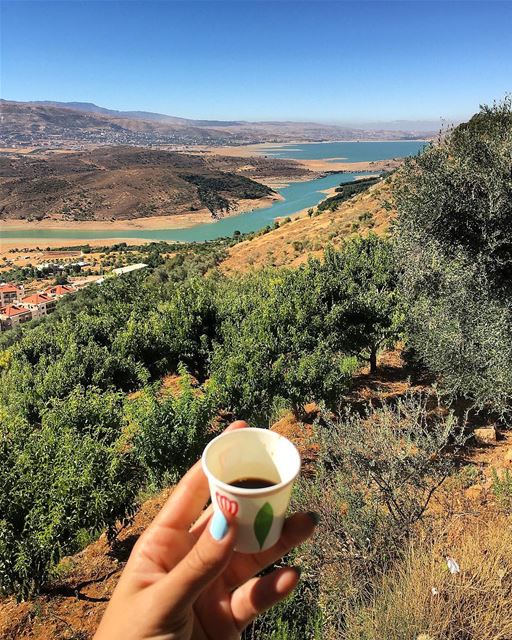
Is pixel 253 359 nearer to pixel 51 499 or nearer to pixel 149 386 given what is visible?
pixel 149 386

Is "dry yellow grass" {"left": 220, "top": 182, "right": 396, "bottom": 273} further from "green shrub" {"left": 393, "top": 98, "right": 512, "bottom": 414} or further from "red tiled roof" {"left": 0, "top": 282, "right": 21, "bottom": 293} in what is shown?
"red tiled roof" {"left": 0, "top": 282, "right": 21, "bottom": 293}

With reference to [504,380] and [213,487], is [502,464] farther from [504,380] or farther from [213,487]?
[213,487]

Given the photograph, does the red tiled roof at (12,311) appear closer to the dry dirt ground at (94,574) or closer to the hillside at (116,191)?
the dry dirt ground at (94,574)

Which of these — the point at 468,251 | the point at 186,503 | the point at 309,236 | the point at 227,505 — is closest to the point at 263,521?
the point at 227,505

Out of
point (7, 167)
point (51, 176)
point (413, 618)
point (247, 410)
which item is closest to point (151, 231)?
point (51, 176)

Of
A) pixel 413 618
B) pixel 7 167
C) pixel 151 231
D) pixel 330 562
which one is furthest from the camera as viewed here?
pixel 7 167

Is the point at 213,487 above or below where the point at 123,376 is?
above
